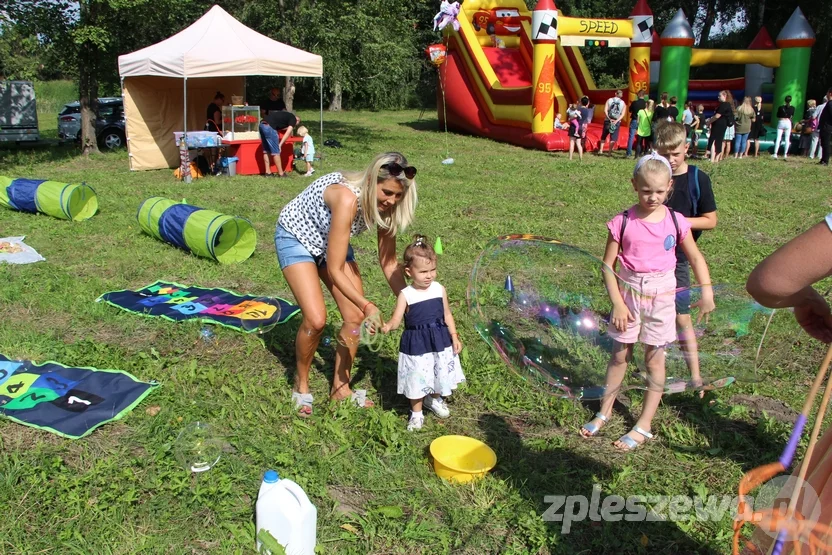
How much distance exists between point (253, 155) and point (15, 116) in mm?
11989

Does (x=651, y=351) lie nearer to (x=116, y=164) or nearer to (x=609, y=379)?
(x=609, y=379)

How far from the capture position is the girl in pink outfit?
338cm

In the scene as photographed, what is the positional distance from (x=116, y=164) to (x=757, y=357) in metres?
15.5

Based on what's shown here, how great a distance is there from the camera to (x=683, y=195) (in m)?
4.06

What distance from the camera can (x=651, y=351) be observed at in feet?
11.3

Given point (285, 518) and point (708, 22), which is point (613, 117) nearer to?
point (285, 518)

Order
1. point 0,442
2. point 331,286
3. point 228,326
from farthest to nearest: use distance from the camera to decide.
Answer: point 228,326
point 331,286
point 0,442

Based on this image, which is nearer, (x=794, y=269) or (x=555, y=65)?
(x=794, y=269)

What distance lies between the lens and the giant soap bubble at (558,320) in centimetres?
337

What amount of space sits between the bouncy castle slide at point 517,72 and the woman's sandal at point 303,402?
14.5 metres

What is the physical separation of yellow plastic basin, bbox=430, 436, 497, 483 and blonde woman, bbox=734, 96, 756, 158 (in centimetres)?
1520

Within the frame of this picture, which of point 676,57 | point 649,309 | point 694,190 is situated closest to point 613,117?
point 676,57

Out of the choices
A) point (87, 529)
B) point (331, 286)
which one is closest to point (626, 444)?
point (331, 286)

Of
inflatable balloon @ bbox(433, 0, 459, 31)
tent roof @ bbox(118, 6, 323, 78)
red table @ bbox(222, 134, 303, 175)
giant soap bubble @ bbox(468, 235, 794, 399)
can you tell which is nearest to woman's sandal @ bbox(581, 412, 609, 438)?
giant soap bubble @ bbox(468, 235, 794, 399)
